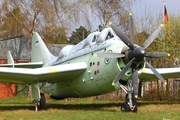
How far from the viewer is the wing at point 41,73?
16.0 m

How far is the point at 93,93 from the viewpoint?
17047 millimetres

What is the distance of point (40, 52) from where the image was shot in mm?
22703

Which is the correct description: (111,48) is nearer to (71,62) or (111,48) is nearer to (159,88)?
(71,62)

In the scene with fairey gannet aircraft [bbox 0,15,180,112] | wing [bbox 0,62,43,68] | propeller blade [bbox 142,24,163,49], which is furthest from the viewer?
wing [bbox 0,62,43,68]

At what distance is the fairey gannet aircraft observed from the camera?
46.8 feet

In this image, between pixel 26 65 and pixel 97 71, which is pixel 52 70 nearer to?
pixel 97 71

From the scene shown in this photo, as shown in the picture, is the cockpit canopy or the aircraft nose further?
the cockpit canopy

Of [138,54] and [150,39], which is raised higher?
[150,39]

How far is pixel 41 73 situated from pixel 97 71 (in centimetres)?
259

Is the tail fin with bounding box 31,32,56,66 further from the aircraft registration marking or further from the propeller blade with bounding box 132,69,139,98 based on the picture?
the propeller blade with bounding box 132,69,139,98

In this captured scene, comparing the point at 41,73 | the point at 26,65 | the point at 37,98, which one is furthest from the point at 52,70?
the point at 26,65

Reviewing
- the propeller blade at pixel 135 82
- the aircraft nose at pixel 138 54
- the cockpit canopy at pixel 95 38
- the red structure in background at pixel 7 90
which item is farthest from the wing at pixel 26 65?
the red structure in background at pixel 7 90

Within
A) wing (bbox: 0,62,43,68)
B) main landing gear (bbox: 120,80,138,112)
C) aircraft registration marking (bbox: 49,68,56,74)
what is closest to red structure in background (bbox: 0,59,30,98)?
wing (bbox: 0,62,43,68)

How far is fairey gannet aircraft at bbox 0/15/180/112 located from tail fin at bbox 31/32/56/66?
6.69ft
